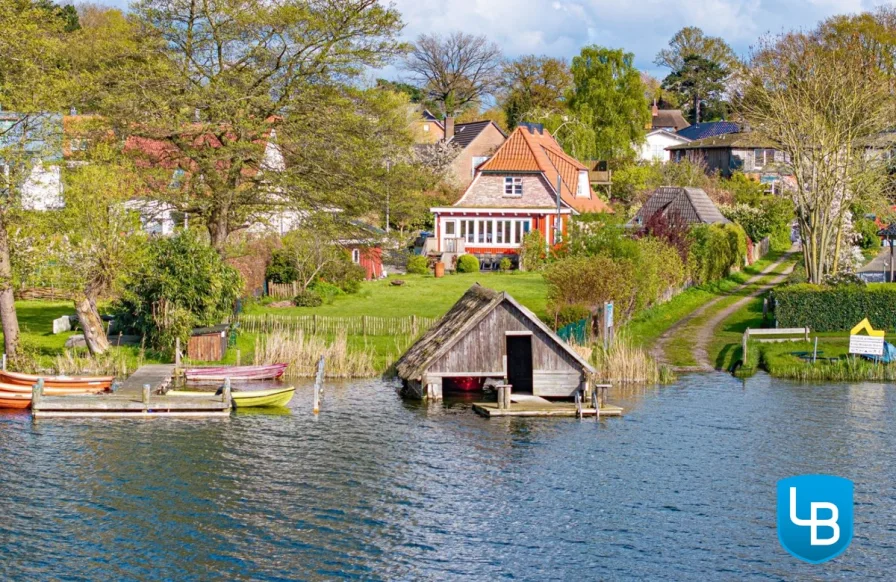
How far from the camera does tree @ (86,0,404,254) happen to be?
Answer: 49.7 m

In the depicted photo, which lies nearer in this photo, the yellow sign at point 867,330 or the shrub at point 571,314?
the yellow sign at point 867,330

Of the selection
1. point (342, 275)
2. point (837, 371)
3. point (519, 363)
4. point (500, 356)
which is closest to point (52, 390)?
point (500, 356)

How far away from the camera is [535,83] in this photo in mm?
139375

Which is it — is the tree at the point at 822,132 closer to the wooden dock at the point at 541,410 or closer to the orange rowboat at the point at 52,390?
the wooden dock at the point at 541,410

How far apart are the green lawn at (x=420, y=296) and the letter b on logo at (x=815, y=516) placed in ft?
74.7

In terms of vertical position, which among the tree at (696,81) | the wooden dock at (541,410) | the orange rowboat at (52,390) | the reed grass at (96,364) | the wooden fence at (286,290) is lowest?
the wooden dock at (541,410)

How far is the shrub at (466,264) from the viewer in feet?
264

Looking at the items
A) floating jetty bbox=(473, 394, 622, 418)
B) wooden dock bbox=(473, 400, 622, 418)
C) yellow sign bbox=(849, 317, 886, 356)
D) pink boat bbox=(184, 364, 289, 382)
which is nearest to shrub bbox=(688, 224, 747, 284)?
yellow sign bbox=(849, 317, 886, 356)

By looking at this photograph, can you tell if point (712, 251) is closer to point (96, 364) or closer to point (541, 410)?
point (541, 410)

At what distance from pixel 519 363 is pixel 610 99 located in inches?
3106

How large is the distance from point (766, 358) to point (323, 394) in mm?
19686

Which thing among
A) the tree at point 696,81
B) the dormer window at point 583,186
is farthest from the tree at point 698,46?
the dormer window at point 583,186

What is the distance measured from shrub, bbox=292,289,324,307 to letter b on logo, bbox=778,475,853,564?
33.2m

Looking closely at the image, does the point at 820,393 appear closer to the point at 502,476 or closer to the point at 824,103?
the point at 502,476
